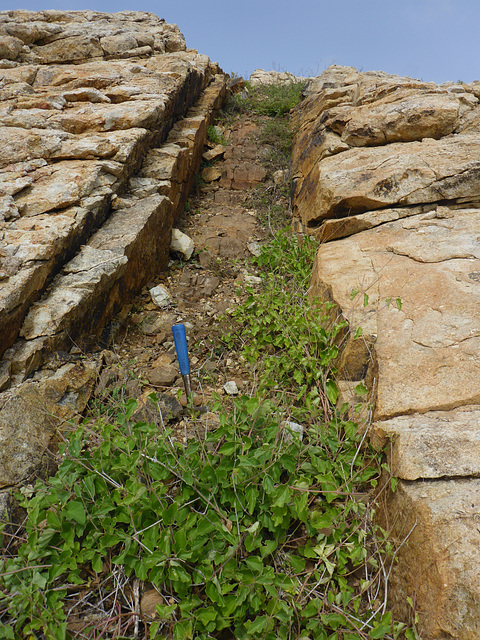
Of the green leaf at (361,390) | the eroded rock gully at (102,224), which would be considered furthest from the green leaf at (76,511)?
the green leaf at (361,390)

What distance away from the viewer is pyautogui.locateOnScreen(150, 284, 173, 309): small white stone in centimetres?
361

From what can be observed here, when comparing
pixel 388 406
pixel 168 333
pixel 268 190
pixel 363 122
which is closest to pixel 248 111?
pixel 268 190

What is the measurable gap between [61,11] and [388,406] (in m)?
8.58

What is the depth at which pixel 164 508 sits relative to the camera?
1.77m

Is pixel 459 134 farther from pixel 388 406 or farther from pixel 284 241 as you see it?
pixel 388 406

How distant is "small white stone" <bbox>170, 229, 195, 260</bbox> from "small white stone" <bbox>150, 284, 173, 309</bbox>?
2.09ft

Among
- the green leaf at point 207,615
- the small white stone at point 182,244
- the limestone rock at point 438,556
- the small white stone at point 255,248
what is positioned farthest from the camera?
the small white stone at point 255,248

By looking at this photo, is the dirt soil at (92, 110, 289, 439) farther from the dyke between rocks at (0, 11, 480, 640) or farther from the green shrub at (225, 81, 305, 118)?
the green shrub at (225, 81, 305, 118)

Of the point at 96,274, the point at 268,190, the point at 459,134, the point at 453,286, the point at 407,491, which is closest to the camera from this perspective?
the point at 407,491

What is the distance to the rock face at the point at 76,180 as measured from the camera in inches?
99.3

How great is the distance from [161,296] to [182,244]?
2.74 ft

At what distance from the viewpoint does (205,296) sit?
3.79 m

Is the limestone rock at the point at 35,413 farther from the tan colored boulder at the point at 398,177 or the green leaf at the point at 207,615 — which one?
the tan colored boulder at the point at 398,177

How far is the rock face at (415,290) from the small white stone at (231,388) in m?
0.78
